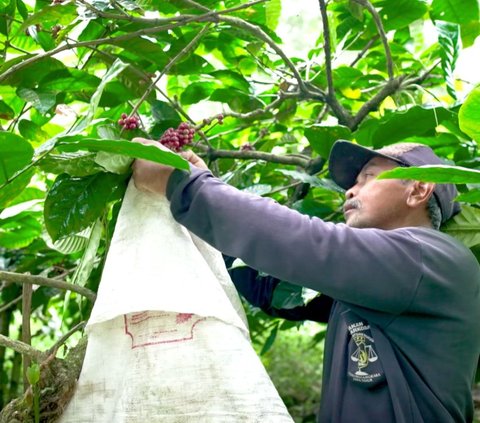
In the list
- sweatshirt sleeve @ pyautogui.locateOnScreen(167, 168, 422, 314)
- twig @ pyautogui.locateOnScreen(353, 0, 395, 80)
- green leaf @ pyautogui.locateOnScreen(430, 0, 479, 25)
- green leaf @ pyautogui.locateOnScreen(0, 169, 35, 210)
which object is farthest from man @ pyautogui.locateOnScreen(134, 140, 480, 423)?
green leaf @ pyautogui.locateOnScreen(430, 0, 479, 25)

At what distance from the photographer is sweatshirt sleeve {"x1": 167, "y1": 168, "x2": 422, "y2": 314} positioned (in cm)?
136

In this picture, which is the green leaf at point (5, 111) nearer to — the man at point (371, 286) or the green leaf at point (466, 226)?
the man at point (371, 286)

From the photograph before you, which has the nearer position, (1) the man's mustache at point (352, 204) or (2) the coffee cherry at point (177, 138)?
(2) the coffee cherry at point (177, 138)

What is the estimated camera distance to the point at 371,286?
1.37m

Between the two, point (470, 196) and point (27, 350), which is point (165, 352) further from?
point (470, 196)

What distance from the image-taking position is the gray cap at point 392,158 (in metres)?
1.62

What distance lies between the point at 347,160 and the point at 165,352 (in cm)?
65

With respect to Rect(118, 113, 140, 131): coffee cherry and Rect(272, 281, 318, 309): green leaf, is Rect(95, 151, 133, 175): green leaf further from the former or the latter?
Rect(272, 281, 318, 309): green leaf

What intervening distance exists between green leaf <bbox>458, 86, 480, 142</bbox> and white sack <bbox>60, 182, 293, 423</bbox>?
502 mm

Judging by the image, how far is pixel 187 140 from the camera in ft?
4.91

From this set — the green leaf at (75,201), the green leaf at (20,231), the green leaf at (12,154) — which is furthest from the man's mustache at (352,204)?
the green leaf at (20,231)

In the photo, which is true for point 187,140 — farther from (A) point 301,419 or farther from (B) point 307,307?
(A) point 301,419

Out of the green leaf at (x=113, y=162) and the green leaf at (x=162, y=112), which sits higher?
the green leaf at (x=162, y=112)

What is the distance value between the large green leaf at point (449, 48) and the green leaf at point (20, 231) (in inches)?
45.2
